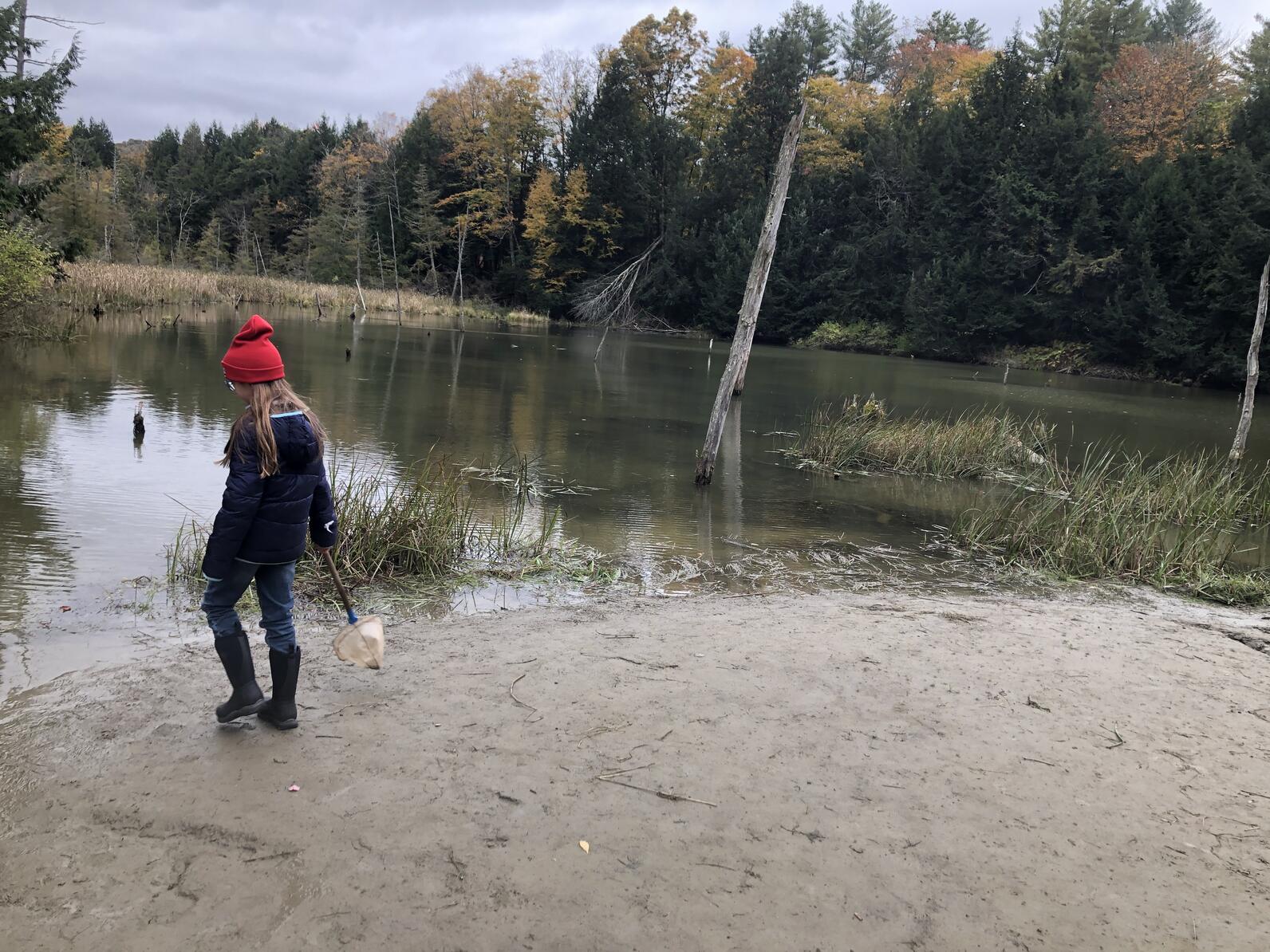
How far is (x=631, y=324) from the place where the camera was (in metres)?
51.3

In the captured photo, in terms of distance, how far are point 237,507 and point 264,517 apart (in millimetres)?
119

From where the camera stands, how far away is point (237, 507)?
3498 mm

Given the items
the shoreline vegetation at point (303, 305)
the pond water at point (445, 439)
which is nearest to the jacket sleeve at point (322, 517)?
the pond water at point (445, 439)

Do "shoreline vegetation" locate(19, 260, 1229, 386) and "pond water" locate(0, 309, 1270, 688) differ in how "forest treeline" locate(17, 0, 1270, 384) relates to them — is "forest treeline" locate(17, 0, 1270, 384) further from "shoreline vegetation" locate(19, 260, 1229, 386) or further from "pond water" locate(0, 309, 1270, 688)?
"pond water" locate(0, 309, 1270, 688)

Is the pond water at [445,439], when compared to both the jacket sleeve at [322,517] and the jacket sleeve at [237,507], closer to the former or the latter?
the jacket sleeve at [237,507]

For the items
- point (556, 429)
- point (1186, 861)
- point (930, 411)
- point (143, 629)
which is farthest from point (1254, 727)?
point (930, 411)

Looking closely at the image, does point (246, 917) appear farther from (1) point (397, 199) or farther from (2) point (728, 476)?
(1) point (397, 199)

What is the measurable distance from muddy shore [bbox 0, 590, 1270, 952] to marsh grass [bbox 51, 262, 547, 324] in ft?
78.6

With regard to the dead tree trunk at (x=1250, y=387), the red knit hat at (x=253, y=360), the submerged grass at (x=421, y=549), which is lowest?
the submerged grass at (x=421, y=549)

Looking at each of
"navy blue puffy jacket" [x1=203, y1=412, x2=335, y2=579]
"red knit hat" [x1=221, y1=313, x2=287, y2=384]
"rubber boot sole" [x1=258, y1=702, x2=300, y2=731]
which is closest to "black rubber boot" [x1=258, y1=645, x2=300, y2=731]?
"rubber boot sole" [x1=258, y1=702, x2=300, y2=731]

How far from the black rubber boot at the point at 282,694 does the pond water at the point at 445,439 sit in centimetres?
146

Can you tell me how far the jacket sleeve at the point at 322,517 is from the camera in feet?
12.5

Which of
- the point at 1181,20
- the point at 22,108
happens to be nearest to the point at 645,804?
the point at 22,108

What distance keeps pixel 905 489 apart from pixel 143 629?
9833 mm
